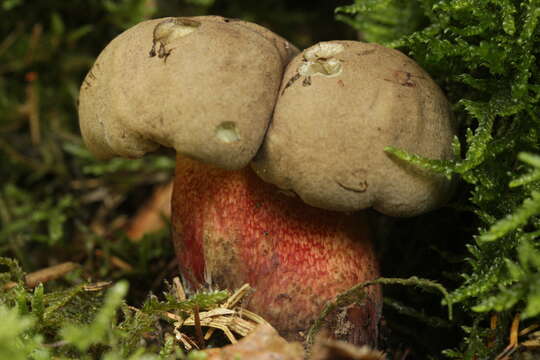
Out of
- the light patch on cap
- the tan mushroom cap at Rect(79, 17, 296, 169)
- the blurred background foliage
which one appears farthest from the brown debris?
the light patch on cap

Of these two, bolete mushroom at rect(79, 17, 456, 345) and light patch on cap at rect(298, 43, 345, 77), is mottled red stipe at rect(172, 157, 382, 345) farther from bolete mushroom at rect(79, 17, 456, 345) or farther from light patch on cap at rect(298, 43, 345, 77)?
light patch on cap at rect(298, 43, 345, 77)

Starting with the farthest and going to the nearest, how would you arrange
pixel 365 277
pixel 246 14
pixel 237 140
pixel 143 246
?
pixel 246 14
pixel 143 246
pixel 365 277
pixel 237 140

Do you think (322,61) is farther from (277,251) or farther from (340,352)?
(340,352)

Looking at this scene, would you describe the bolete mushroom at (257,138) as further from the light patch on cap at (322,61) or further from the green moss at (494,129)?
the green moss at (494,129)

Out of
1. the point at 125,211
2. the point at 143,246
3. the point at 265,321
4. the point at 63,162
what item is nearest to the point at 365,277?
the point at 265,321

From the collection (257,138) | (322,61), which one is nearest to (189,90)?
(257,138)

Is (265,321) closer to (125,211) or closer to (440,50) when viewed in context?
(440,50)

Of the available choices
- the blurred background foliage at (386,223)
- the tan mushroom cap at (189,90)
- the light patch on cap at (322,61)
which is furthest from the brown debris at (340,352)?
the light patch on cap at (322,61)
